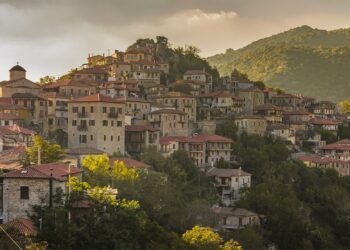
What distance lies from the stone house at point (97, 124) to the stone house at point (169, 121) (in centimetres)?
792

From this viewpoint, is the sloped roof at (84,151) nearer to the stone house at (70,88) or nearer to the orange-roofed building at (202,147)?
the orange-roofed building at (202,147)

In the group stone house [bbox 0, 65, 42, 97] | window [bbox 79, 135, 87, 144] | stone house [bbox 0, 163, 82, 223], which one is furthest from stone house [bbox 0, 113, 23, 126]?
stone house [bbox 0, 163, 82, 223]

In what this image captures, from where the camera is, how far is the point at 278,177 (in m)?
71.2

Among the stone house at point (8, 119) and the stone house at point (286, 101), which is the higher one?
the stone house at point (286, 101)

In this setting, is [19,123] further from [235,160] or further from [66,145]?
[235,160]

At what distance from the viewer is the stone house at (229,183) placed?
220 ft

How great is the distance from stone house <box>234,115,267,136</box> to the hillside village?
118 mm

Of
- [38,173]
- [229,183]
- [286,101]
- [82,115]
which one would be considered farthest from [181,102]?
[38,173]

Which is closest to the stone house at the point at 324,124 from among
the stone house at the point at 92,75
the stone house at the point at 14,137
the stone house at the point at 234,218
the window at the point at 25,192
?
the stone house at the point at 92,75

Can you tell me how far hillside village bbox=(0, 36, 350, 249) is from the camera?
61250 millimetres

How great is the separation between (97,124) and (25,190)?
98.3 ft

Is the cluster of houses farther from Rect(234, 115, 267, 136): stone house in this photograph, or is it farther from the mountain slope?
the mountain slope

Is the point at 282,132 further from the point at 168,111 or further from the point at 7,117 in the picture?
the point at 7,117

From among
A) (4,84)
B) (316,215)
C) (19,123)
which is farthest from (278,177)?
(4,84)
